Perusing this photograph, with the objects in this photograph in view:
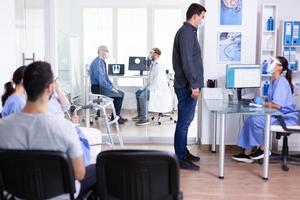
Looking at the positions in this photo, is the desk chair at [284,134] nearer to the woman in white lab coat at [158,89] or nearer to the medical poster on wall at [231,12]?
the medical poster on wall at [231,12]

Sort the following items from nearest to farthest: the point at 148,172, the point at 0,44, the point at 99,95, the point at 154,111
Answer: the point at 148,172 < the point at 0,44 < the point at 99,95 < the point at 154,111

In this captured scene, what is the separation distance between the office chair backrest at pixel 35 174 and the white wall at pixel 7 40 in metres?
1.97

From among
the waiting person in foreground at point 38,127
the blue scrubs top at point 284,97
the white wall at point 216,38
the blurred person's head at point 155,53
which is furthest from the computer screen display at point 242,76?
the waiting person in foreground at point 38,127

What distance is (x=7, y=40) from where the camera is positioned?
3.84 meters

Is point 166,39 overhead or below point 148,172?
overhead

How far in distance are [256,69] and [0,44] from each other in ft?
9.46

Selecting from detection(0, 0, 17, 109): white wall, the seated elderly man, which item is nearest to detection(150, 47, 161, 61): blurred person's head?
the seated elderly man

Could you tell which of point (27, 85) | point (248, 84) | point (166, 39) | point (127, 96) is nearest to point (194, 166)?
point (248, 84)

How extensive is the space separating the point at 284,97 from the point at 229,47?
0.98 metres

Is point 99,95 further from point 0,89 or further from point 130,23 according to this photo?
point 0,89

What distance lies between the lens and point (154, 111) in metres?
5.96

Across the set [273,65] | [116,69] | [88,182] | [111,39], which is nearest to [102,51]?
[111,39]

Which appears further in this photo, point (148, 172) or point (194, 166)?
point (194, 166)

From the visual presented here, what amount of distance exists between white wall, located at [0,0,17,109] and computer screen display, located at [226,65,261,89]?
2406 millimetres
